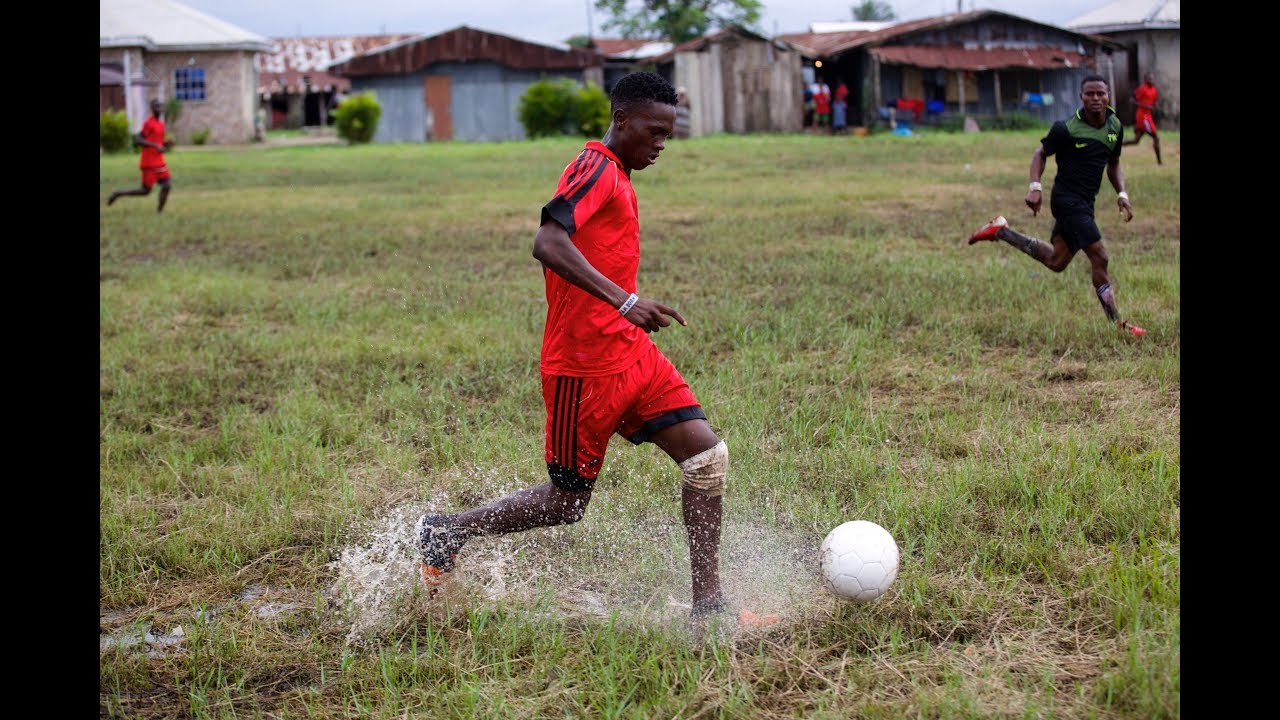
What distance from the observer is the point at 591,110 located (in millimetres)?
35250

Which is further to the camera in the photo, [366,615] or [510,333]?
[510,333]

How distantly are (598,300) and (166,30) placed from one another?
130 feet

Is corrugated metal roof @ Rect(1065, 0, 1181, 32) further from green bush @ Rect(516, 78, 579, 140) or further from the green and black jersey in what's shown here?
the green and black jersey

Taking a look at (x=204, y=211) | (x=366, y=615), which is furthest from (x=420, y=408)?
(x=204, y=211)

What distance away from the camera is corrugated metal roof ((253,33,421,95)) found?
52.9m

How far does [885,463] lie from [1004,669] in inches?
70.7

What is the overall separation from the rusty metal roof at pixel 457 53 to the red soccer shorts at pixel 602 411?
3653 cm

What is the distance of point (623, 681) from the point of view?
3301mm

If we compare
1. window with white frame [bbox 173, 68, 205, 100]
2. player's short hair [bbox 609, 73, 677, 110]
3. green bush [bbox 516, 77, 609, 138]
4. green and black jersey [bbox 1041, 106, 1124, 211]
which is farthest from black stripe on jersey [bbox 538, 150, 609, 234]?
window with white frame [bbox 173, 68, 205, 100]

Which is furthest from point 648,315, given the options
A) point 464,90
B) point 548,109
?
point 464,90

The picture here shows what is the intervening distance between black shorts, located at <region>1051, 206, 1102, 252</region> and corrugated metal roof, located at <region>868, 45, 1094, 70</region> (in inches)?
1050
